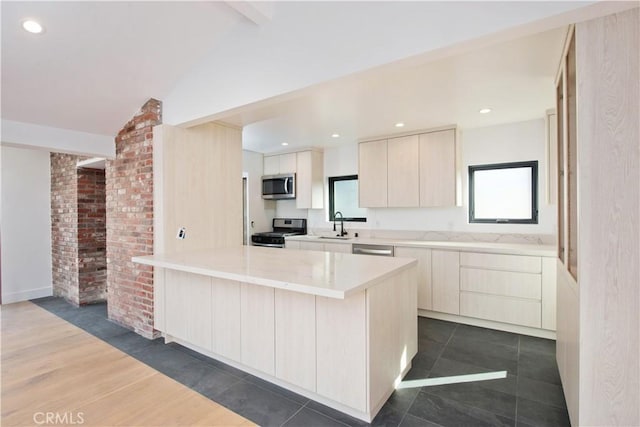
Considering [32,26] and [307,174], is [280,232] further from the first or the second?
[32,26]

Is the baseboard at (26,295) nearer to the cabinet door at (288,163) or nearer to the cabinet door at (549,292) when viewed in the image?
the cabinet door at (288,163)

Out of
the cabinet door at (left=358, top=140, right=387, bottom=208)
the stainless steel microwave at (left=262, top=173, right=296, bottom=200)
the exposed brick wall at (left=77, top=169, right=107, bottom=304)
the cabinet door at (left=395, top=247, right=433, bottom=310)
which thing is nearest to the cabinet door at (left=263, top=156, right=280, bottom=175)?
the stainless steel microwave at (left=262, top=173, right=296, bottom=200)

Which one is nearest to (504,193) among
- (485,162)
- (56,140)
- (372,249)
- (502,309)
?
(485,162)

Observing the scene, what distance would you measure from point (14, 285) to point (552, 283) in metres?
6.74

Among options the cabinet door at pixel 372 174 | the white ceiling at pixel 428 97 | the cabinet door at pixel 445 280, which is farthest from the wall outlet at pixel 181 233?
the cabinet door at pixel 445 280

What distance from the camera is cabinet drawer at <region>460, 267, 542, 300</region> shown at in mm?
3031

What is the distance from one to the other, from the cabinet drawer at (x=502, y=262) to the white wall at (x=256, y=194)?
3333mm

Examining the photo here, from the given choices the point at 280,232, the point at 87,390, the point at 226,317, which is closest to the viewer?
the point at 87,390

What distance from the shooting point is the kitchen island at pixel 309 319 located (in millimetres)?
1790

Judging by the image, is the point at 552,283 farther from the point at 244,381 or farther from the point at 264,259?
the point at 244,381

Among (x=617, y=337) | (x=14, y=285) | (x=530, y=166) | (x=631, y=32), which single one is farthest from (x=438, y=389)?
(x=14, y=285)

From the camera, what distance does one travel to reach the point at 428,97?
9.33 feet

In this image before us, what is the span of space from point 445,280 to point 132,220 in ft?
11.3

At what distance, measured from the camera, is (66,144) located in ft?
10.1
